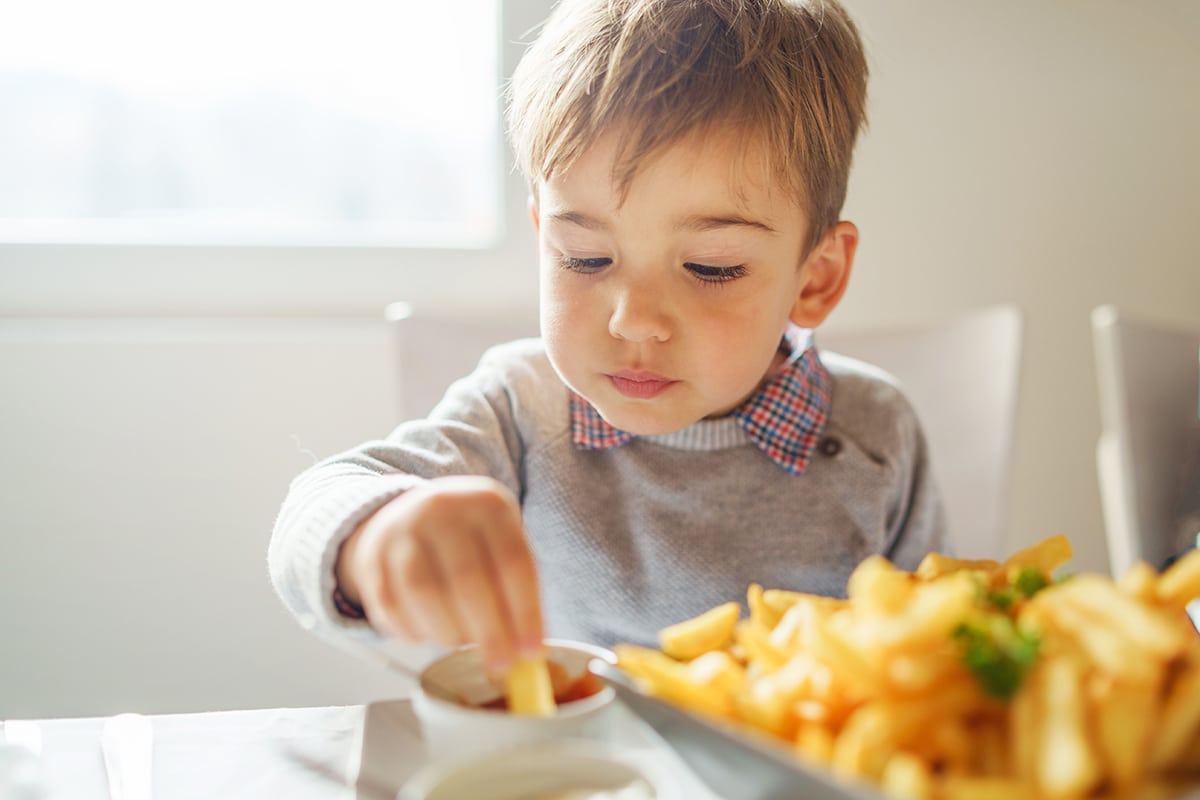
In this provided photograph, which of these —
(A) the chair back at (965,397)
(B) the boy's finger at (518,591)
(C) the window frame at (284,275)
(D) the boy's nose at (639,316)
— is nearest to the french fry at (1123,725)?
(B) the boy's finger at (518,591)

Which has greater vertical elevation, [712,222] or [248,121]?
[248,121]

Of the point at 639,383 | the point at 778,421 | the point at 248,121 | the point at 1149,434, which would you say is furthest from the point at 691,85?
the point at 248,121

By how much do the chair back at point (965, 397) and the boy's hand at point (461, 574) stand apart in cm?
86

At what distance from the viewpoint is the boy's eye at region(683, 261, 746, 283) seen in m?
0.92

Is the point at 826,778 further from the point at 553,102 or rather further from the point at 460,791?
the point at 553,102

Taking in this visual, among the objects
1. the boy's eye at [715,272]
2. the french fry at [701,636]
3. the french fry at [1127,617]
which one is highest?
the boy's eye at [715,272]

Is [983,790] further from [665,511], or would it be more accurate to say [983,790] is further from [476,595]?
[665,511]

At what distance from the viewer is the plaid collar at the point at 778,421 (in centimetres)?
113

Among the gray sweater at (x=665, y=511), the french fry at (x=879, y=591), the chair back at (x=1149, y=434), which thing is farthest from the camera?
the chair back at (x=1149, y=434)

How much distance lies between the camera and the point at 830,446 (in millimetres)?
1176

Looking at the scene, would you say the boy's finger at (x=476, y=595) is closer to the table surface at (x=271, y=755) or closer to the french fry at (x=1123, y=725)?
the table surface at (x=271, y=755)

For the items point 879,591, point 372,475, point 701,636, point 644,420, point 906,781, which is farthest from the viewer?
point 644,420

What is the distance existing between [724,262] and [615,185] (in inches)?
4.8

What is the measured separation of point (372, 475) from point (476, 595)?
24cm
